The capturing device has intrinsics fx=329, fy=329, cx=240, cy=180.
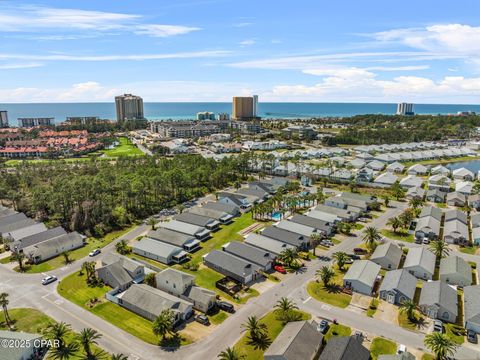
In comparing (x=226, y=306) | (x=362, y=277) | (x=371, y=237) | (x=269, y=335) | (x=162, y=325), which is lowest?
(x=269, y=335)

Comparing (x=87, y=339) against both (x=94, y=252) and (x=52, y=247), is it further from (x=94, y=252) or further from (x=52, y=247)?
(x=52, y=247)

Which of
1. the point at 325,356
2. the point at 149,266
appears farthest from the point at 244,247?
the point at 325,356

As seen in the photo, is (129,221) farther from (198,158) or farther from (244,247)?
(198,158)

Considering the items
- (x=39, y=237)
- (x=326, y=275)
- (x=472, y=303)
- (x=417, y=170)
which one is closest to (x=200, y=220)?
(x=39, y=237)

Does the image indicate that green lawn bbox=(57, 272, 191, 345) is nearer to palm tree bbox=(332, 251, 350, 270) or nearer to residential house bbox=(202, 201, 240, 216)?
palm tree bbox=(332, 251, 350, 270)

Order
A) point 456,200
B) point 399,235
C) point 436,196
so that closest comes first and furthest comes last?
point 399,235, point 456,200, point 436,196

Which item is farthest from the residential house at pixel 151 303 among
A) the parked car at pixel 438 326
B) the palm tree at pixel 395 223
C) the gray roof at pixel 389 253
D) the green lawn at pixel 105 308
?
the palm tree at pixel 395 223

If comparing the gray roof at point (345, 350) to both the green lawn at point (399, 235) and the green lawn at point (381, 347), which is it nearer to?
the green lawn at point (381, 347)
